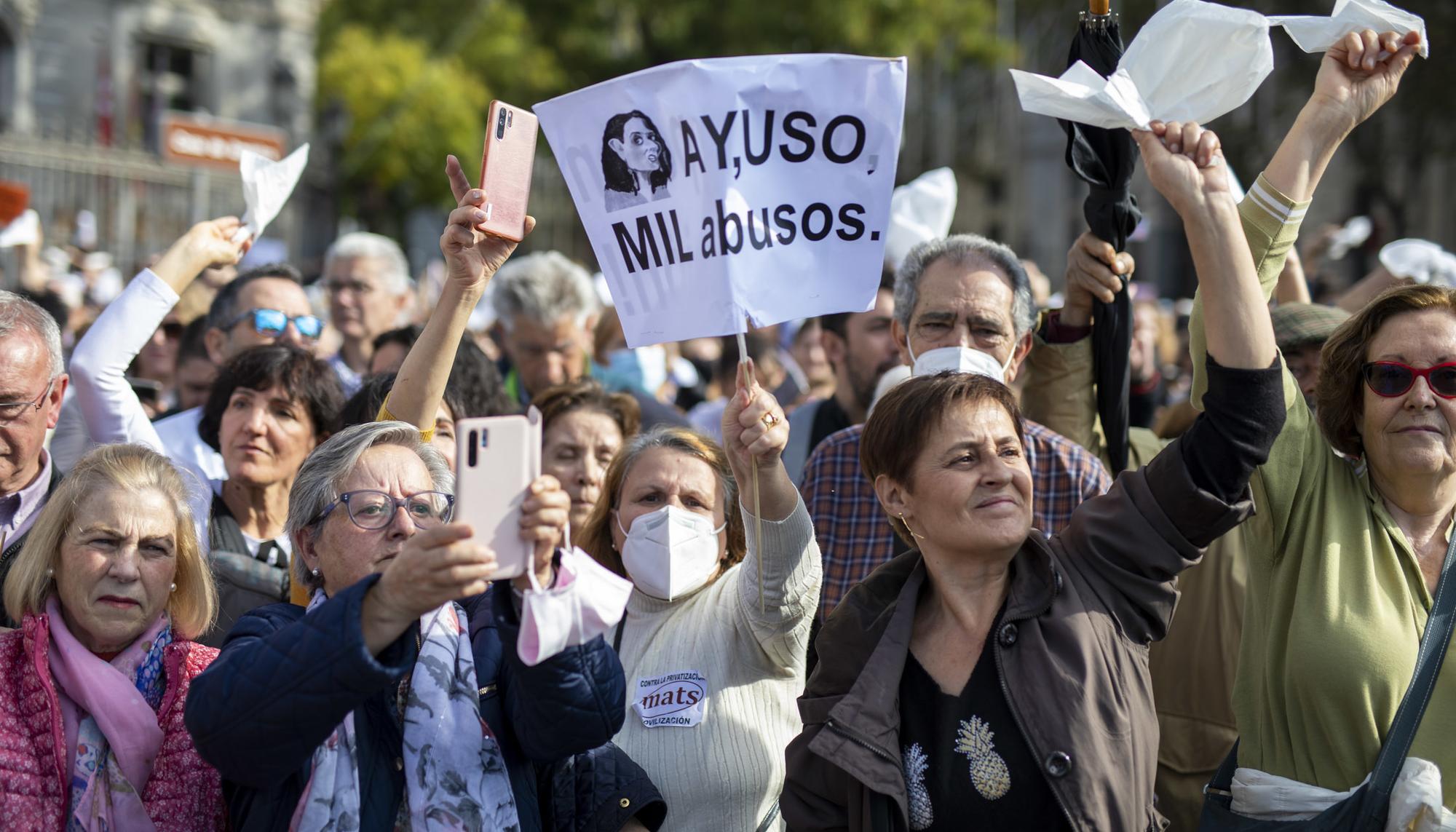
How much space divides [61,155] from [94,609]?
620 inches

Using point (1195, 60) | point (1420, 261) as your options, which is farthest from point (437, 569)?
point (1420, 261)

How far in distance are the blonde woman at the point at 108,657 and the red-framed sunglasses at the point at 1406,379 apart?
2.44m

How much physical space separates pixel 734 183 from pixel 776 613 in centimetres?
92

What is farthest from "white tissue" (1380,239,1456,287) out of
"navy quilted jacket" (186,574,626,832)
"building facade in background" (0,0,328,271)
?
"building facade in background" (0,0,328,271)

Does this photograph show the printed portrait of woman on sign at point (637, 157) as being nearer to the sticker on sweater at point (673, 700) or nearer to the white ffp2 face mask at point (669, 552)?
the white ffp2 face mask at point (669, 552)

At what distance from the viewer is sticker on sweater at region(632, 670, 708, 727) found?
3328 millimetres

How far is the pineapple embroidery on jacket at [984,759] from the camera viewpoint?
2.73 m

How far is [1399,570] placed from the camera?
3.00 meters

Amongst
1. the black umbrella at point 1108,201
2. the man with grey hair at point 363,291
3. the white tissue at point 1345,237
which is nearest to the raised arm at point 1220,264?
the black umbrella at point 1108,201

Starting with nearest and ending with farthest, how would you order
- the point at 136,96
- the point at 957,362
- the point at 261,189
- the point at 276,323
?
the point at 957,362 → the point at 261,189 → the point at 276,323 → the point at 136,96

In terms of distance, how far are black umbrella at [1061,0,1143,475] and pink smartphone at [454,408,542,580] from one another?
1.79 m

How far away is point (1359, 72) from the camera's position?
10.0ft

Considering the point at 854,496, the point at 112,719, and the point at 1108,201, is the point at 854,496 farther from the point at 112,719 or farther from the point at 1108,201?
the point at 112,719

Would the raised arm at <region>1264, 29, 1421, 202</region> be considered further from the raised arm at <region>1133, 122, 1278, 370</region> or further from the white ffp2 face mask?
the white ffp2 face mask
